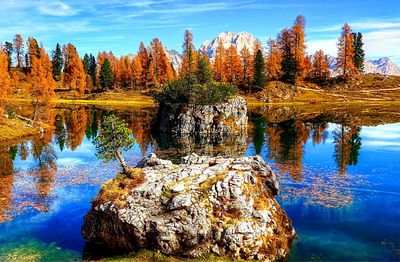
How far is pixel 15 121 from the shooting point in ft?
273

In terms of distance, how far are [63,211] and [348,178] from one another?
108 feet

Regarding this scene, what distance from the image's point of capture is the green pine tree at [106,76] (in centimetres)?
18612

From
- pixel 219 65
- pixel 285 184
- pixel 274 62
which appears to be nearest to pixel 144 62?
pixel 219 65

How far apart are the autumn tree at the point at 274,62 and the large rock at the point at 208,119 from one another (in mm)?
84374

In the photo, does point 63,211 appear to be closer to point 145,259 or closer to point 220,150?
point 145,259

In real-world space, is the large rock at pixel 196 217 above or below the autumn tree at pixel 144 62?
below

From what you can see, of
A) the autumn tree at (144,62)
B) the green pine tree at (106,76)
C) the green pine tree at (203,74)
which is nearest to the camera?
the green pine tree at (203,74)

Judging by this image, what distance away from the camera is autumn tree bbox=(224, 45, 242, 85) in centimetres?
17012

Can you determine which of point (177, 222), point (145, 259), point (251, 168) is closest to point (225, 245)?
point (177, 222)

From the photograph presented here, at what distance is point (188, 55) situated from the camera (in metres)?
171

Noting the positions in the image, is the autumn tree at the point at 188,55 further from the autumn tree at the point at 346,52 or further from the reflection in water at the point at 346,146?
the reflection in water at the point at 346,146

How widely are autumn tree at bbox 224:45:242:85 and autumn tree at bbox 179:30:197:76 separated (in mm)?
16354

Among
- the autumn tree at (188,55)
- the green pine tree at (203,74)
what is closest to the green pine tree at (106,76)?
the autumn tree at (188,55)

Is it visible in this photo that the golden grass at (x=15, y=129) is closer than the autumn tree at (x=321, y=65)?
Yes
